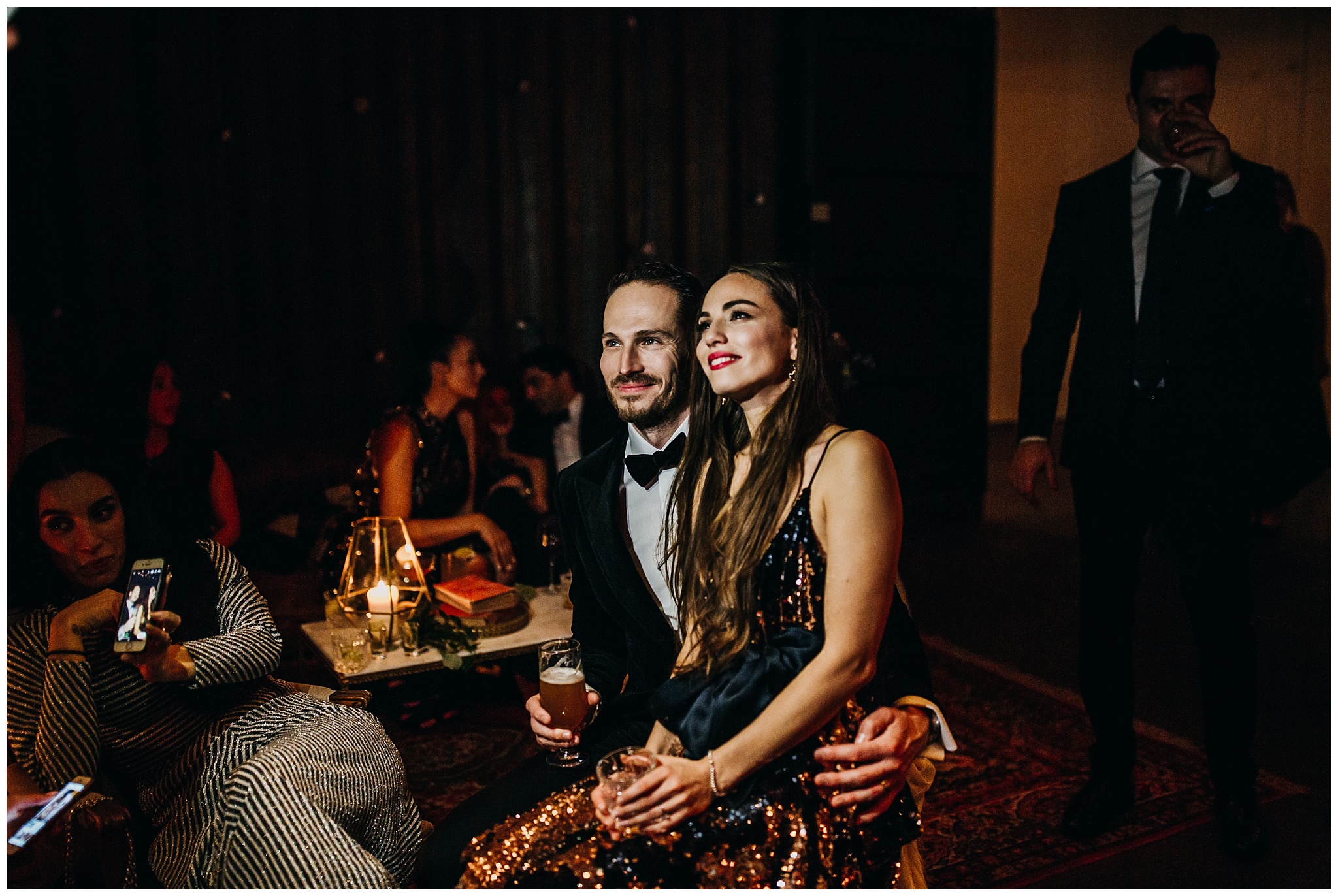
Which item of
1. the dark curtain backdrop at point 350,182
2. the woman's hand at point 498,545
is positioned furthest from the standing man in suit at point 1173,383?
the dark curtain backdrop at point 350,182

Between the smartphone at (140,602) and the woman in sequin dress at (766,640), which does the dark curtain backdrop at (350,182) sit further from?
the woman in sequin dress at (766,640)

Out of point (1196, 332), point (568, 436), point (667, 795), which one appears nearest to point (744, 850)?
point (667, 795)

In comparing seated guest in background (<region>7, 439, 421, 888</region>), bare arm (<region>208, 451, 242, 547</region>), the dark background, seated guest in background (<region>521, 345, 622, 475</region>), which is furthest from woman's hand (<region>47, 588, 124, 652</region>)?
seated guest in background (<region>521, 345, 622, 475</region>)

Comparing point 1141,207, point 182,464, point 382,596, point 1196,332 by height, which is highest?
point 1141,207

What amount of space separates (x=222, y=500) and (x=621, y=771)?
246 cm

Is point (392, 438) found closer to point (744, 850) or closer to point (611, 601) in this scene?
point (611, 601)

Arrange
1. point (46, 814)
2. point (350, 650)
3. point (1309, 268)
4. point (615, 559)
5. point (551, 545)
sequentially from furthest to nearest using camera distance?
point (551, 545)
point (350, 650)
point (1309, 268)
point (615, 559)
point (46, 814)

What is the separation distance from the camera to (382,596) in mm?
2805

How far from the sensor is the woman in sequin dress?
4.56 feet

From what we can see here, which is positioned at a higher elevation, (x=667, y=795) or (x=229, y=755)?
(x=667, y=795)

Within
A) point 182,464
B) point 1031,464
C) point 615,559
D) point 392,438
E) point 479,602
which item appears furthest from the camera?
point 392,438

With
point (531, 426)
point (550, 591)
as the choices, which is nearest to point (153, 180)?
point (531, 426)

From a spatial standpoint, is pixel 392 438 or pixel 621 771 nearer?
pixel 621 771

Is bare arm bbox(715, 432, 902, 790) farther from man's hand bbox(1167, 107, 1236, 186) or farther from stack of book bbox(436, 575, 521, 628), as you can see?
stack of book bbox(436, 575, 521, 628)
